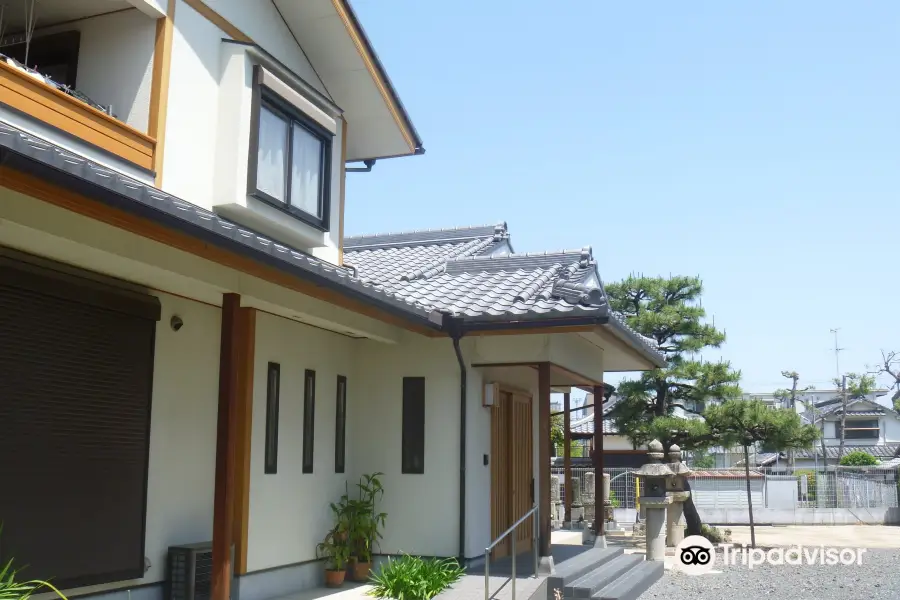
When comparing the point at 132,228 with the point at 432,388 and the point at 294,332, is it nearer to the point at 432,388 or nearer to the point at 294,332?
the point at 294,332

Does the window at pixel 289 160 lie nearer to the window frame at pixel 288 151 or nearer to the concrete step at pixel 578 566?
the window frame at pixel 288 151

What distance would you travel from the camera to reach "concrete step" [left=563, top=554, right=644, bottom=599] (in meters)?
10.4

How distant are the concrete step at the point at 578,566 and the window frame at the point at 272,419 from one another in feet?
11.5

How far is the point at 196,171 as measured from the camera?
9.00 meters

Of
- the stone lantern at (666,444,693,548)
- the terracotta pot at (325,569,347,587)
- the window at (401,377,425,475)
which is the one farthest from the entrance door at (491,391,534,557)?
the stone lantern at (666,444,693,548)

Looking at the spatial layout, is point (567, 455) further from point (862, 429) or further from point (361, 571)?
point (862, 429)

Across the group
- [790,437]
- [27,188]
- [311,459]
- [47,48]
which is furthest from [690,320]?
[27,188]

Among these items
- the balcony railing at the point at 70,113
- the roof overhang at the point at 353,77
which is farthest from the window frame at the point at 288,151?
the balcony railing at the point at 70,113

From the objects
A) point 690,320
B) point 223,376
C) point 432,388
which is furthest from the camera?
point 690,320

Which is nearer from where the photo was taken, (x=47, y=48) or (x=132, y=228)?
(x=132, y=228)

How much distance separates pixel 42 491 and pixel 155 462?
147 centimetres

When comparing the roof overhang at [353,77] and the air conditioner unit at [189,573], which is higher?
the roof overhang at [353,77]

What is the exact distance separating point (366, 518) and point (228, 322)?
4.14m

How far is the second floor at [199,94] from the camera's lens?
310 inches
